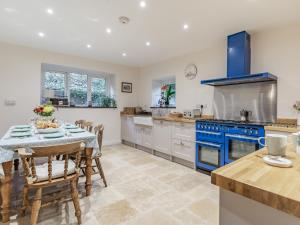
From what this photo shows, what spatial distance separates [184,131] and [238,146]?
3.26 ft

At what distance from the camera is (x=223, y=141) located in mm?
A: 2828

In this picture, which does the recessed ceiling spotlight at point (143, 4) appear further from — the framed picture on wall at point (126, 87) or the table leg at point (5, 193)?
the framed picture on wall at point (126, 87)

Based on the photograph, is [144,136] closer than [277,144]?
No

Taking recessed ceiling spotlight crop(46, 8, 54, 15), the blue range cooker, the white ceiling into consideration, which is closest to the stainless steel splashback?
the blue range cooker

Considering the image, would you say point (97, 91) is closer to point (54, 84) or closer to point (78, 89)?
point (78, 89)

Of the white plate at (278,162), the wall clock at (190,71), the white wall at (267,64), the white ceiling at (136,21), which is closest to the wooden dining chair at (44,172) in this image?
the white plate at (278,162)

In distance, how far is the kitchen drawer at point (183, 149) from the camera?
3273 millimetres

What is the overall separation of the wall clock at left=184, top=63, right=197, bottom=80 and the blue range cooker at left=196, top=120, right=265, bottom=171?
136cm

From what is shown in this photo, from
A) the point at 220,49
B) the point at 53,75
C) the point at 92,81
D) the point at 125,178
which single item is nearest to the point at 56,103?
the point at 53,75

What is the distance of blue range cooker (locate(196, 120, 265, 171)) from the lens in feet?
8.30

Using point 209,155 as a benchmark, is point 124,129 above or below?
above

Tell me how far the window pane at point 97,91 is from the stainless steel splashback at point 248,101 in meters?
3.19

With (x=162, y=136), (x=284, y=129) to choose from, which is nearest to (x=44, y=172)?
(x=162, y=136)

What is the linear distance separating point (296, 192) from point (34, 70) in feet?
15.4
